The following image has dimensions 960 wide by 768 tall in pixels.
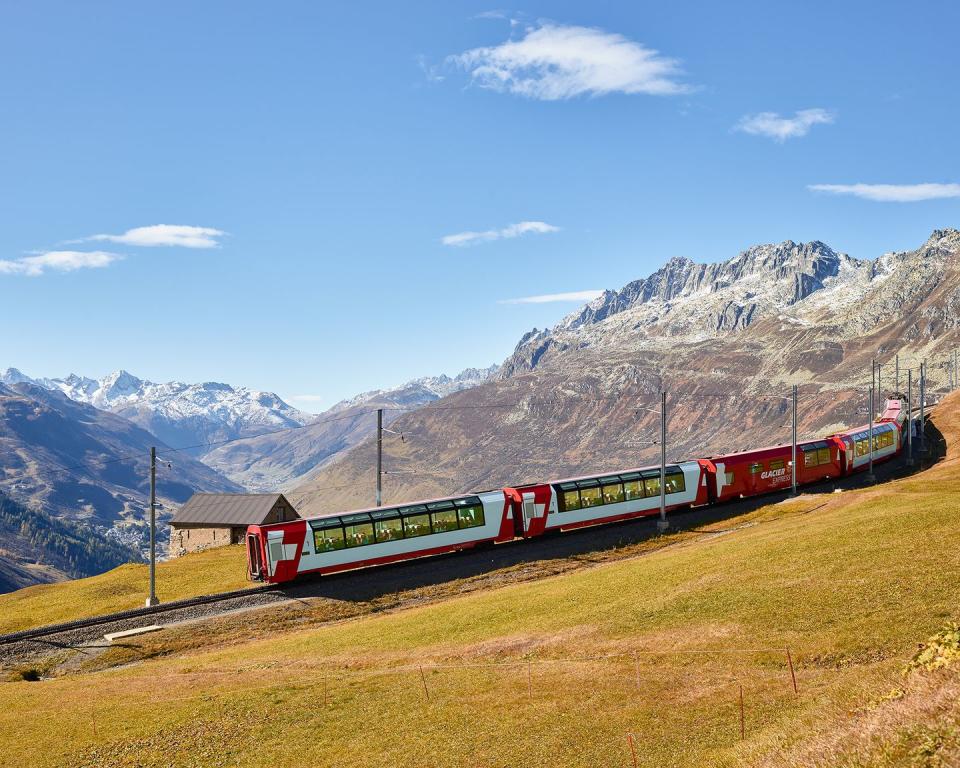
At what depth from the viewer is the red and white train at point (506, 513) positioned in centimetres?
5128

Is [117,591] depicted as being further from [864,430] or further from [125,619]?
[864,430]

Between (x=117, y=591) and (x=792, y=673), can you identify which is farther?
(x=117, y=591)

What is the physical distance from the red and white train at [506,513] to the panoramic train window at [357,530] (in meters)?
0.07

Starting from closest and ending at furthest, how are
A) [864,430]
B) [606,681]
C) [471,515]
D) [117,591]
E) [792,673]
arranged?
[792,673]
[606,681]
[471,515]
[117,591]
[864,430]

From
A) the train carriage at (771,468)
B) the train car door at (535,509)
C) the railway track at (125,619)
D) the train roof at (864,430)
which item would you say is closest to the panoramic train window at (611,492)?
the train car door at (535,509)

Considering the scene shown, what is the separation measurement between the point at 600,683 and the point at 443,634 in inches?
497

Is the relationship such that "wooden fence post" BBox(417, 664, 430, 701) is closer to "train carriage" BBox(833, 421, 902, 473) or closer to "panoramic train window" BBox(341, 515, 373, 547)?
"panoramic train window" BBox(341, 515, 373, 547)

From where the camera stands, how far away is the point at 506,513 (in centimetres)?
5844

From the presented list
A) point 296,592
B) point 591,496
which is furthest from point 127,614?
point 591,496

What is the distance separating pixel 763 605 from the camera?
98.9 feet

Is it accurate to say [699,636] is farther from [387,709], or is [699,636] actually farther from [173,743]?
[173,743]

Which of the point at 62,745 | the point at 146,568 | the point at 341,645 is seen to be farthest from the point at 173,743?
the point at 146,568

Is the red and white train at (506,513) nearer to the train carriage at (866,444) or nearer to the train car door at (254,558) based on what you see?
the train car door at (254,558)

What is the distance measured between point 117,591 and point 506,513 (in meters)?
31.8
